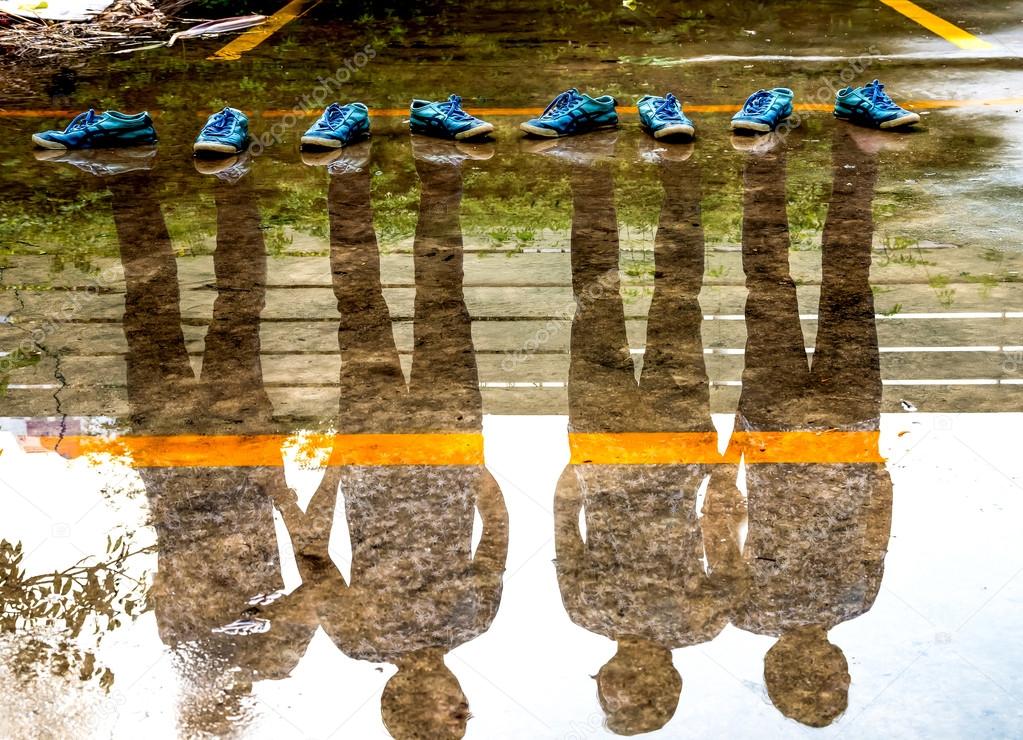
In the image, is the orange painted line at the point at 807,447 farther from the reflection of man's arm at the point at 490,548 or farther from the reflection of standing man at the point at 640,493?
the reflection of man's arm at the point at 490,548

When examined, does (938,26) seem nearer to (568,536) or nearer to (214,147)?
(214,147)

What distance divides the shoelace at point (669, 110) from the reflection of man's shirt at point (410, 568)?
11.3 ft

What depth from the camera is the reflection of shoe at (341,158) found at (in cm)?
584

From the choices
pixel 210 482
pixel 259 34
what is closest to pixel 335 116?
pixel 259 34

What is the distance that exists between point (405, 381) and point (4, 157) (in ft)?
11.7

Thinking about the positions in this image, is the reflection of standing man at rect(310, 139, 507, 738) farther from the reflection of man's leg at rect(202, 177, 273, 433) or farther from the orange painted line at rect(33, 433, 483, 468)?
the reflection of man's leg at rect(202, 177, 273, 433)

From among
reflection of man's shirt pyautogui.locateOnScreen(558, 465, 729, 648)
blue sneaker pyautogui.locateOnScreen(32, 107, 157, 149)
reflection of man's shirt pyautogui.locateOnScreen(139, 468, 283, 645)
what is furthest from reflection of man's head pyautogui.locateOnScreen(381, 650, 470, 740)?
blue sneaker pyautogui.locateOnScreen(32, 107, 157, 149)

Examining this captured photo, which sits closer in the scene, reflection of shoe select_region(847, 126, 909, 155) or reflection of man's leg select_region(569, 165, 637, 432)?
reflection of man's leg select_region(569, 165, 637, 432)

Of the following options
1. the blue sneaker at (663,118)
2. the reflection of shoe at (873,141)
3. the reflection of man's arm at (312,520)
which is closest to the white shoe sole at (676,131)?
the blue sneaker at (663,118)

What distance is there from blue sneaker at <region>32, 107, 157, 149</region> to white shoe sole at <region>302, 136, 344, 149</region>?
871 mm

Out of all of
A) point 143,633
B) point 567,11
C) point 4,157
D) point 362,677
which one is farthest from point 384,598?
point 567,11

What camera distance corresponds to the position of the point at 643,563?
269 centimetres

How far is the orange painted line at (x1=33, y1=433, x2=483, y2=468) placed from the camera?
317cm

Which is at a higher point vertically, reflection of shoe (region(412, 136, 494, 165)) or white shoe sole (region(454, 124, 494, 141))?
white shoe sole (region(454, 124, 494, 141))
